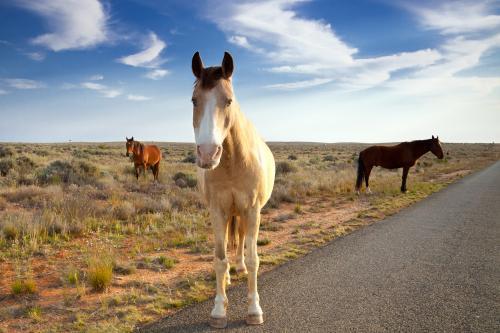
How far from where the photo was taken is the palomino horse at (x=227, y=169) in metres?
3.12

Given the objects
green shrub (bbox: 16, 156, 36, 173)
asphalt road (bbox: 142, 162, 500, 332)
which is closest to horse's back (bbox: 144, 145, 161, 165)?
green shrub (bbox: 16, 156, 36, 173)

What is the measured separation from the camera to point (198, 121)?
124 inches

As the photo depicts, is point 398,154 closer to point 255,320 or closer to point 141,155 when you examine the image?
point 141,155

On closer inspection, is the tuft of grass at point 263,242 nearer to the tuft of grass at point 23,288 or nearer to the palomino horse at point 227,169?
the palomino horse at point 227,169

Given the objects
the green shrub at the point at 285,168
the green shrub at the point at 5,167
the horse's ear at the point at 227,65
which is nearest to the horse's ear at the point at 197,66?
the horse's ear at the point at 227,65

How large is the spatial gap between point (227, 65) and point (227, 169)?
1035 mm

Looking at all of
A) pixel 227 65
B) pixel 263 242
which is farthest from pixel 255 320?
pixel 263 242

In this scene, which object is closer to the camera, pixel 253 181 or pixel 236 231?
pixel 253 181

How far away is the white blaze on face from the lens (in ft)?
9.36

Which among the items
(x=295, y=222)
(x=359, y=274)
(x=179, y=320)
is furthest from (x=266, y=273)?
(x=295, y=222)

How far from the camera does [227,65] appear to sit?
3301mm

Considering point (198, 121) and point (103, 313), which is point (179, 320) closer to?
point (103, 313)

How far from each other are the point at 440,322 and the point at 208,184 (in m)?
2.85

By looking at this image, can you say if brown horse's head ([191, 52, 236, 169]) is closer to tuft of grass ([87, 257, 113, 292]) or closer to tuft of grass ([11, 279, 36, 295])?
tuft of grass ([87, 257, 113, 292])
